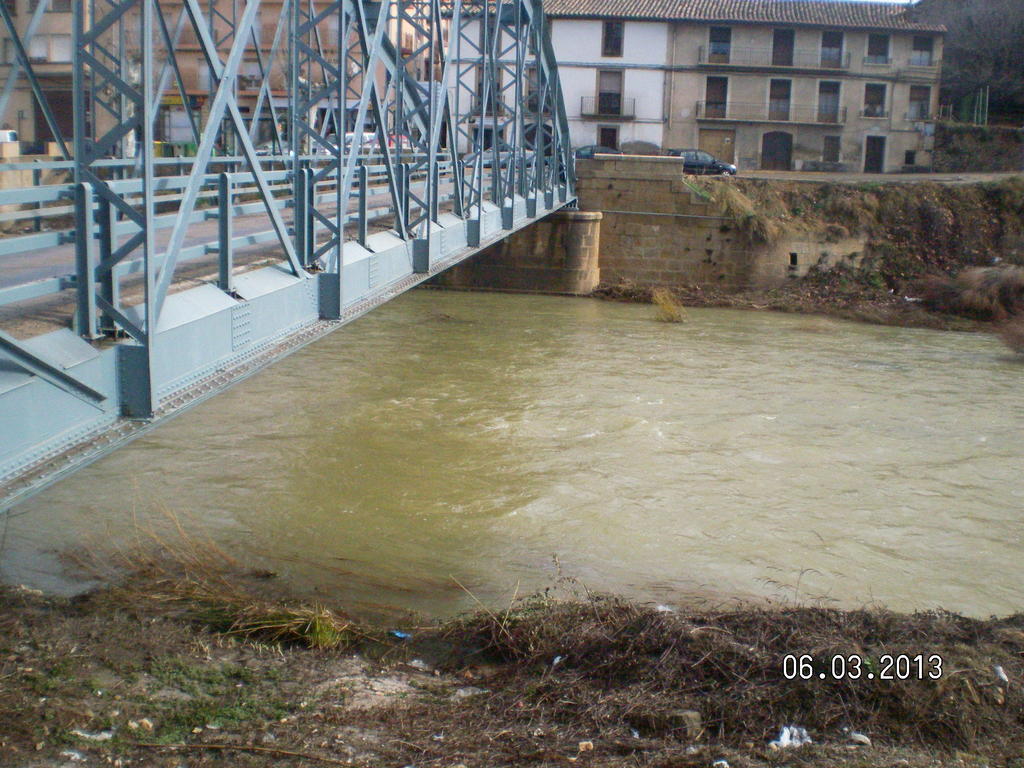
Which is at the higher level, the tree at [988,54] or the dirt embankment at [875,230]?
the tree at [988,54]

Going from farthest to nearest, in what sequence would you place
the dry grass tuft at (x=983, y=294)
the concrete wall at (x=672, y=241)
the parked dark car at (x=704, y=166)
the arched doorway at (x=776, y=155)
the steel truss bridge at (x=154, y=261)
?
the arched doorway at (x=776, y=155), the parked dark car at (x=704, y=166), the concrete wall at (x=672, y=241), the dry grass tuft at (x=983, y=294), the steel truss bridge at (x=154, y=261)

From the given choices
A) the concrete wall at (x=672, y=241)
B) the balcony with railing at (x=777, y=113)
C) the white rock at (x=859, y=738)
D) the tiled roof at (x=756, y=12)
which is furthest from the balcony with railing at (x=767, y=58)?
the white rock at (x=859, y=738)

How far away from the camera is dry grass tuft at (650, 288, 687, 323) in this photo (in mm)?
22438

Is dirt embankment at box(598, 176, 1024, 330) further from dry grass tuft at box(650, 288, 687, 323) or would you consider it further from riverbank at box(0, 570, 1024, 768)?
riverbank at box(0, 570, 1024, 768)

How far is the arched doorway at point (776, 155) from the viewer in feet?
130

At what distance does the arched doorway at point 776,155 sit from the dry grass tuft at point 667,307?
16883 mm

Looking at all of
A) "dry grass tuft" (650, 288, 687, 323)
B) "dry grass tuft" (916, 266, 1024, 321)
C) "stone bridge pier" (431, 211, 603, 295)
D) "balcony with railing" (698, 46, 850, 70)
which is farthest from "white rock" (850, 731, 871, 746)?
"balcony with railing" (698, 46, 850, 70)

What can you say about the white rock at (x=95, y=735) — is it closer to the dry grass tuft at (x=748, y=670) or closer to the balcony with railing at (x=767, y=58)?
the dry grass tuft at (x=748, y=670)

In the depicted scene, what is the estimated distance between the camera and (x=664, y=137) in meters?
39.9

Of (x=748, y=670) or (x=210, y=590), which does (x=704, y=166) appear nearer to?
(x=210, y=590)

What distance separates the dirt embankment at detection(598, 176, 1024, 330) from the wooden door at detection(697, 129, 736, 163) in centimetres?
1315

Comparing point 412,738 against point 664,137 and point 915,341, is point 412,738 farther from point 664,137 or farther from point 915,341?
point 664,137

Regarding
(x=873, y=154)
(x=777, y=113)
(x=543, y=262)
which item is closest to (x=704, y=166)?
(x=777, y=113)

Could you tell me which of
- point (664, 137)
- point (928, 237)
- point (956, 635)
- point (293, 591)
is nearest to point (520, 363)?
point (293, 591)
